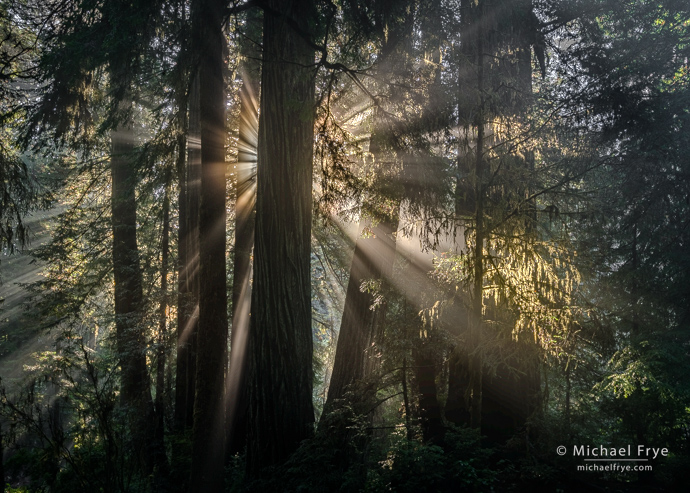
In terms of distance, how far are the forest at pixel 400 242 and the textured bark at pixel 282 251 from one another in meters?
0.03

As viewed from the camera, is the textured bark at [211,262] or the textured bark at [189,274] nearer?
the textured bark at [211,262]

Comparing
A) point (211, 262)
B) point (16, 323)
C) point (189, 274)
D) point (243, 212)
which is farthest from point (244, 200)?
point (16, 323)

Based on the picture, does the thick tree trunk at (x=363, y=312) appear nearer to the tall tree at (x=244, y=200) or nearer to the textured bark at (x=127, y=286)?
the tall tree at (x=244, y=200)

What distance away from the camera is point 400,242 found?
27.2 ft

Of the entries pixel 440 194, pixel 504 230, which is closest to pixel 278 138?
pixel 440 194

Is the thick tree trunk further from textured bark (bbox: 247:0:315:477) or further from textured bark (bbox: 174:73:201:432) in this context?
textured bark (bbox: 174:73:201:432)

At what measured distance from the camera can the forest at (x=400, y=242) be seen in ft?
16.7

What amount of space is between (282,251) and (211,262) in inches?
34.3

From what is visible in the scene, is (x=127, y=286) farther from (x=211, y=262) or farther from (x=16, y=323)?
(x=16, y=323)

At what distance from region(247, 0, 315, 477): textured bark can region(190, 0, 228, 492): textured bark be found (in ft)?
1.29

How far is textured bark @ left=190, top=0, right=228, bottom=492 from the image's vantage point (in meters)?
4.96

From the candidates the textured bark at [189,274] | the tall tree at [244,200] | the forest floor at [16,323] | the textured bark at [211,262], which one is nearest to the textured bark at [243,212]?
the tall tree at [244,200]

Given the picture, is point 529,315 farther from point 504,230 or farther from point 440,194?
point 440,194

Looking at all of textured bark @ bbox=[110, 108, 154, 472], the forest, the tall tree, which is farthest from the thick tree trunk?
textured bark @ bbox=[110, 108, 154, 472]
